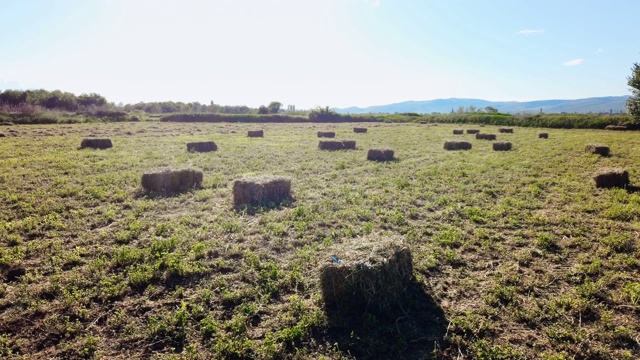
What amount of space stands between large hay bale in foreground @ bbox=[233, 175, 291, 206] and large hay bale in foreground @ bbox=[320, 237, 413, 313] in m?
5.47

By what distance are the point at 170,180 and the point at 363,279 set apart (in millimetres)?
9150

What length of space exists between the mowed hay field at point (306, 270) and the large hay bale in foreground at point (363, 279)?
14cm

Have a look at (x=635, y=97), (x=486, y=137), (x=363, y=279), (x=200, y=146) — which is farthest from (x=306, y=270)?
Result: (x=635, y=97)

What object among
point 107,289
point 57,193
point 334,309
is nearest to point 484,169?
point 334,309

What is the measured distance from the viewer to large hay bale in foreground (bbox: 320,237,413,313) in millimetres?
5484

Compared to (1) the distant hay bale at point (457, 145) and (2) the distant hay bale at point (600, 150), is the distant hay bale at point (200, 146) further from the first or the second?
(2) the distant hay bale at point (600, 150)

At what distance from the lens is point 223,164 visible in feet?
58.1

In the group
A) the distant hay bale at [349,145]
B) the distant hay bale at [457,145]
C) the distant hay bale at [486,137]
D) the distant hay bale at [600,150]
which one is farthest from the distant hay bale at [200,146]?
the distant hay bale at [486,137]

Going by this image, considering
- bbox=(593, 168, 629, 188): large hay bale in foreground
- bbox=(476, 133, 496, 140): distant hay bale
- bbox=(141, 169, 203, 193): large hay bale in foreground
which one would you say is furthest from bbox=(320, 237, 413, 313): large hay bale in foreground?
bbox=(476, 133, 496, 140): distant hay bale

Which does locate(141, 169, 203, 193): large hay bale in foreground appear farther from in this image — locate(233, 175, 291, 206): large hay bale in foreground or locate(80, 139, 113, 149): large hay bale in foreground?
locate(80, 139, 113, 149): large hay bale in foreground

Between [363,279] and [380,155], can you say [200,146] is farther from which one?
[363,279]

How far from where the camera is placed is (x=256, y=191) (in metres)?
11.0

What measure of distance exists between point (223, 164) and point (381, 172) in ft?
25.2

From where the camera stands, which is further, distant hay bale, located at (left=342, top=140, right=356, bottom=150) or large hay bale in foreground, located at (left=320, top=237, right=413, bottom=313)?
distant hay bale, located at (left=342, top=140, right=356, bottom=150)
